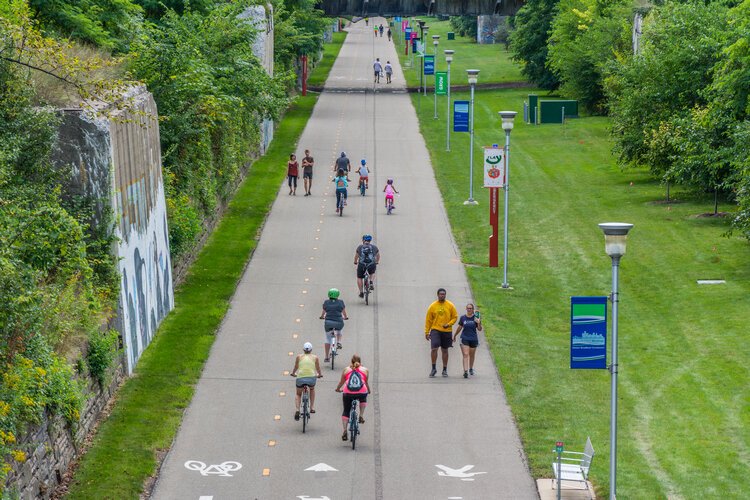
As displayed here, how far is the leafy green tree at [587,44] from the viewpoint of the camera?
64.6 m

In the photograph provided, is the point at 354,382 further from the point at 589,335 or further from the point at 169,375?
the point at 169,375

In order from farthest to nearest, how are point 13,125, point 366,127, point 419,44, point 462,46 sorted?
point 462,46 → point 419,44 → point 366,127 → point 13,125

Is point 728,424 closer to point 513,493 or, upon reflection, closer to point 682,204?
point 513,493

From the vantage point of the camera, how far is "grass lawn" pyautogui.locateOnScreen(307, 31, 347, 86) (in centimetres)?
8588

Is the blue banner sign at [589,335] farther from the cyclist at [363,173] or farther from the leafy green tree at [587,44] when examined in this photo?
the leafy green tree at [587,44]

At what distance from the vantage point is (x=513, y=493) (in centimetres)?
1753

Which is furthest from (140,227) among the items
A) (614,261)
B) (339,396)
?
(614,261)

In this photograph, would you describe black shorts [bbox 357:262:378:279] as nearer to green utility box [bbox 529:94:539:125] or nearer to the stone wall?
the stone wall

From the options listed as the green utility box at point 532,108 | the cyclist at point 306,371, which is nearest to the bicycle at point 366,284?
the cyclist at point 306,371

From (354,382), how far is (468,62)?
274 ft

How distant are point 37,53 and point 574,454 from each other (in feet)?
34.8

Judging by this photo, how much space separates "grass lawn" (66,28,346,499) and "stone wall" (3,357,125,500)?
247mm

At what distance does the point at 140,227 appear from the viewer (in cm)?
2462

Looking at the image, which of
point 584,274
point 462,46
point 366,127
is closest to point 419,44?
point 462,46
